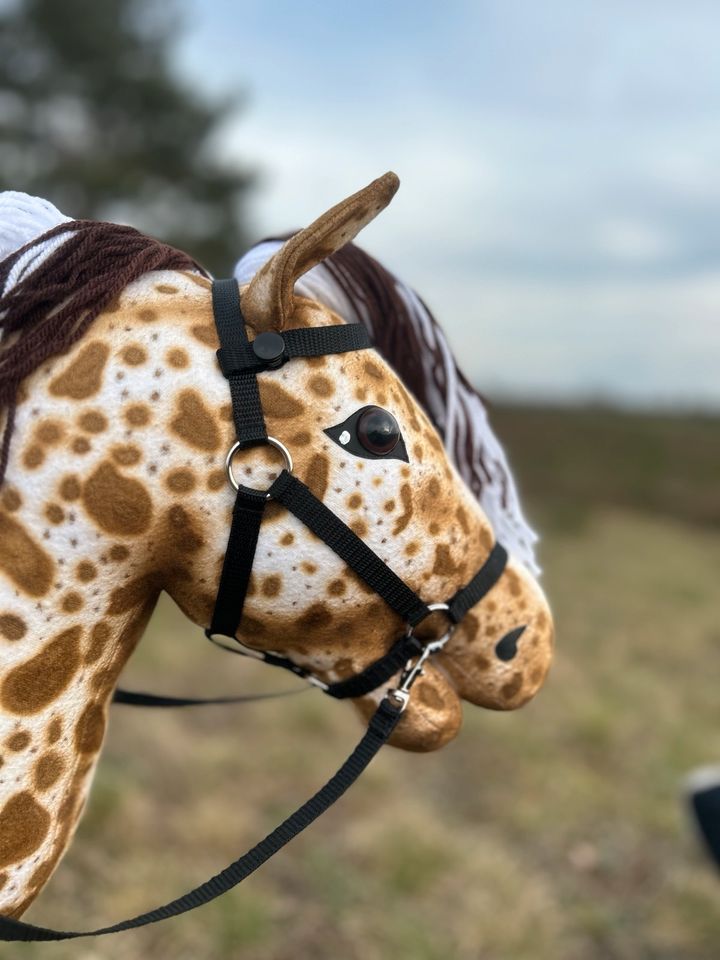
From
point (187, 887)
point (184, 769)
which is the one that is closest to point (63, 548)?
point (187, 887)

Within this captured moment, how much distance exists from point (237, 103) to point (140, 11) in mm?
1802

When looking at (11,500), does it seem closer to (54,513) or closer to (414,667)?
(54,513)

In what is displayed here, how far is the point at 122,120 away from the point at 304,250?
10.9 metres

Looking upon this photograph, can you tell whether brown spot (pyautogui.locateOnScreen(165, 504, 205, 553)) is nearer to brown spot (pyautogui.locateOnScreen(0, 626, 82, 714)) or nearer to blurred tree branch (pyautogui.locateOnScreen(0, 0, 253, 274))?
brown spot (pyautogui.locateOnScreen(0, 626, 82, 714))

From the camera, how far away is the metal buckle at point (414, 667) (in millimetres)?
1274

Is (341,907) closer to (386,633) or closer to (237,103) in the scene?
(386,633)

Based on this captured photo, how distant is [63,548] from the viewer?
110 centimetres

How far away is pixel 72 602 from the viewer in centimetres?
111

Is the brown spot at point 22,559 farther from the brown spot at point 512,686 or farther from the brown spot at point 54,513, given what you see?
the brown spot at point 512,686

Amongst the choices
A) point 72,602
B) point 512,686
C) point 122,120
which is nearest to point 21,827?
point 72,602

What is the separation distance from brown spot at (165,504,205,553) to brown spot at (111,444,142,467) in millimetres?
78

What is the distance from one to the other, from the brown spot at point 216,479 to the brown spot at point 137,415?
108 millimetres

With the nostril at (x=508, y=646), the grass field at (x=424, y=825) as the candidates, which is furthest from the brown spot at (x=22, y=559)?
the grass field at (x=424, y=825)

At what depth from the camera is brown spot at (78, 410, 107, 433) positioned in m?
1.09
